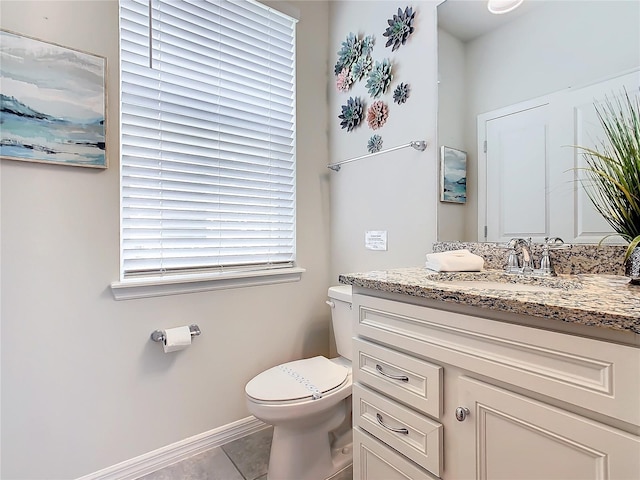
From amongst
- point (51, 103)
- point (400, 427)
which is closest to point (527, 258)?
point (400, 427)

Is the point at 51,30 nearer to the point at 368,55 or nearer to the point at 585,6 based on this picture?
the point at 368,55

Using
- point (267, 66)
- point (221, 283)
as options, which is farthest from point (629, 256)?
point (267, 66)

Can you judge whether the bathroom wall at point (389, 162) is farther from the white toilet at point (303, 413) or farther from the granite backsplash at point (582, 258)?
the white toilet at point (303, 413)

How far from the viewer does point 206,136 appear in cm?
162

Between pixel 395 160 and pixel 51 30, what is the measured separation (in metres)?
1.55

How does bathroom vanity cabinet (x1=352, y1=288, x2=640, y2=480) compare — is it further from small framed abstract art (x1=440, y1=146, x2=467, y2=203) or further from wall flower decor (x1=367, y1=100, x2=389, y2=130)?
wall flower decor (x1=367, y1=100, x2=389, y2=130)

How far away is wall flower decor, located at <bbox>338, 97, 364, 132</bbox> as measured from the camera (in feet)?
5.93

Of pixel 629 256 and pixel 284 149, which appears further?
pixel 284 149

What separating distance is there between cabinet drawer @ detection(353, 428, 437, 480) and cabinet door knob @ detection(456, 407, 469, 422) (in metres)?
0.22

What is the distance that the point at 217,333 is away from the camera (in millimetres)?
1640

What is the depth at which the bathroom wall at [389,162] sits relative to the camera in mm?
1465

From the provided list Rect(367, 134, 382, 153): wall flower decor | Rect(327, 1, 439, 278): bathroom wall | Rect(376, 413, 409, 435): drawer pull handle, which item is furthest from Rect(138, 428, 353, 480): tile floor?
Rect(367, 134, 382, 153): wall flower decor

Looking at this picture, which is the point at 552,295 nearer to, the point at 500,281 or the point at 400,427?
the point at 500,281

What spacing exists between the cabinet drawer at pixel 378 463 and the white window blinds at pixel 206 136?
104 cm
